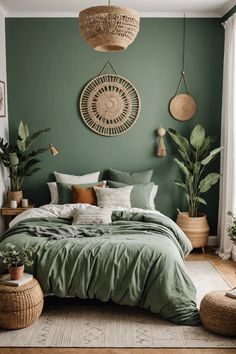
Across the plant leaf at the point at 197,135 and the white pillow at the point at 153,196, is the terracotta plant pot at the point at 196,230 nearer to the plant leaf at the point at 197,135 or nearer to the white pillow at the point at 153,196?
the white pillow at the point at 153,196

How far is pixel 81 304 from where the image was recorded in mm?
4117

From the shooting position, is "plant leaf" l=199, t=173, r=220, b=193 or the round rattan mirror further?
the round rattan mirror

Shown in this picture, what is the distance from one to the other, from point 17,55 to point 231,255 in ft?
12.2

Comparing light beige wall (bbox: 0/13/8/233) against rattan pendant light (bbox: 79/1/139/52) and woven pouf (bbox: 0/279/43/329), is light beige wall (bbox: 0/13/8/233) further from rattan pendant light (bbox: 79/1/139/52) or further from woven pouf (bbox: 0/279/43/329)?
rattan pendant light (bbox: 79/1/139/52)

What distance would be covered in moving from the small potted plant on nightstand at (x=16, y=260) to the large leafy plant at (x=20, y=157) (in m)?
2.07

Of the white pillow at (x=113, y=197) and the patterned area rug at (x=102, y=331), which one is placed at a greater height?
the white pillow at (x=113, y=197)

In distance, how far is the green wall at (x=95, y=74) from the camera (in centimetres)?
593

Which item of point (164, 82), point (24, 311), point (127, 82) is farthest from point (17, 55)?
point (24, 311)

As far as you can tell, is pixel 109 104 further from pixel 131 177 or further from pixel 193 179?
pixel 193 179

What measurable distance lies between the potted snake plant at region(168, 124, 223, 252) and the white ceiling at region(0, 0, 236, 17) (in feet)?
4.78

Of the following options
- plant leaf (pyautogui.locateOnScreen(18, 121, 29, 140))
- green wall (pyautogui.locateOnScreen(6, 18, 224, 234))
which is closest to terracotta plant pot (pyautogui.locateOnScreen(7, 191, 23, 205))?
green wall (pyautogui.locateOnScreen(6, 18, 224, 234))

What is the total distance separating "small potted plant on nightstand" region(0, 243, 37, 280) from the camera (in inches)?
142

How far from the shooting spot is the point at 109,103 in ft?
19.7

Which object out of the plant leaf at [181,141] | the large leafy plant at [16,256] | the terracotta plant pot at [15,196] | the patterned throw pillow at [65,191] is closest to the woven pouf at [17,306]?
the large leafy plant at [16,256]
